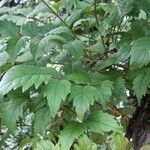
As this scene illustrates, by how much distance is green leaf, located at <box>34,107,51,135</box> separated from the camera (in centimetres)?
113

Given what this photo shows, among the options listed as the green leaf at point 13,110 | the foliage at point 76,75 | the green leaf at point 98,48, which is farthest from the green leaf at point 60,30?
the green leaf at point 13,110

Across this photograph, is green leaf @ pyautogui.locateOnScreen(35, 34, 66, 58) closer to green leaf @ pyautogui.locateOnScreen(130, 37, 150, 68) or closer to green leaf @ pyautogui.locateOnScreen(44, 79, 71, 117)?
green leaf @ pyautogui.locateOnScreen(44, 79, 71, 117)

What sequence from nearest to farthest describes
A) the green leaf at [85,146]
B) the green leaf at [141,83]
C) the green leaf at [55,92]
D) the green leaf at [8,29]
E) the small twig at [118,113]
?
the green leaf at [85,146] → the green leaf at [55,92] → the green leaf at [141,83] → the green leaf at [8,29] → the small twig at [118,113]

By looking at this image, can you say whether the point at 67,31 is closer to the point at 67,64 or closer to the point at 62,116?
the point at 67,64

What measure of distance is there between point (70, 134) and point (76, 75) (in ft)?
0.56

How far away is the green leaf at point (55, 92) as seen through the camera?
3.31 feet

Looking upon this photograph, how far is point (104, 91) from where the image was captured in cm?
108

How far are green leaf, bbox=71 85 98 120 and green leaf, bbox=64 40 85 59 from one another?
13cm

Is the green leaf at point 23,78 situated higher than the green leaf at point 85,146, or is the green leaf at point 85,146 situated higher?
the green leaf at point 23,78

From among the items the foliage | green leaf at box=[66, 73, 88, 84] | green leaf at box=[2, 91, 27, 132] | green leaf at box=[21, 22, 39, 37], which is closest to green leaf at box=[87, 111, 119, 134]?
the foliage

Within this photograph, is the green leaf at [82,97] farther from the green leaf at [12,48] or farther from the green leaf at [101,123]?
the green leaf at [12,48]

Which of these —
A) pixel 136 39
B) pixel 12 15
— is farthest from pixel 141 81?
pixel 12 15

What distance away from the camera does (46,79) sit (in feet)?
3.44

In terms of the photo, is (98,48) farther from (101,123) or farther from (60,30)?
(101,123)
